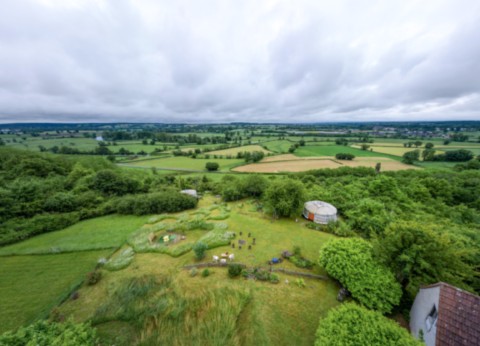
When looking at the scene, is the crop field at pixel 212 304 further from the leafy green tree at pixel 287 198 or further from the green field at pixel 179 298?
the leafy green tree at pixel 287 198

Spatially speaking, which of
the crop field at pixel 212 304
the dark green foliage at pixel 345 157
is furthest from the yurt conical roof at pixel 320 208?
the dark green foliage at pixel 345 157

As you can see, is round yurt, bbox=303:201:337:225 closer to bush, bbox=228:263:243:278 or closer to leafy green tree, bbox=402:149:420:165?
bush, bbox=228:263:243:278

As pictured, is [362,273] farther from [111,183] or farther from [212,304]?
[111,183]

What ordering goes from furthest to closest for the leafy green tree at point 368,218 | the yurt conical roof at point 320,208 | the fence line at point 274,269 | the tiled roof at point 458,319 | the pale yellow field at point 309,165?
1. the pale yellow field at point 309,165
2. the yurt conical roof at point 320,208
3. the leafy green tree at point 368,218
4. the fence line at point 274,269
5. the tiled roof at point 458,319

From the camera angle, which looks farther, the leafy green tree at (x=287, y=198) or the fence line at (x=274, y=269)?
the leafy green tree at (x=287, y=198)

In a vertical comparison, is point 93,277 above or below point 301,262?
below

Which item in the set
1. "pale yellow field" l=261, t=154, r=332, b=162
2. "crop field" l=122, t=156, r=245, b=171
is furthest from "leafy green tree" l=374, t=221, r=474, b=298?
"pale yellow field" l=261, t=154, r=332, b=162

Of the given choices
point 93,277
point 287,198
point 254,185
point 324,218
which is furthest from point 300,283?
point 254,185

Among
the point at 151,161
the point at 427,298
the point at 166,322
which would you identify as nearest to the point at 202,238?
the point at 166,322
